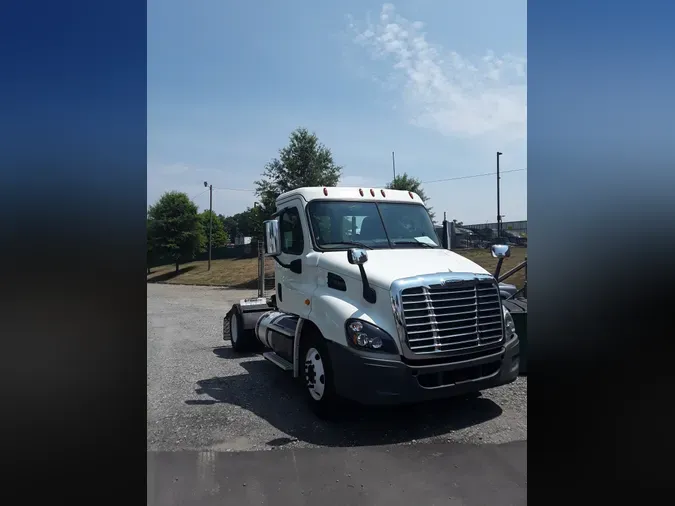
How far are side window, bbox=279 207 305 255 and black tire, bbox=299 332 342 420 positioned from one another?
1.24 m

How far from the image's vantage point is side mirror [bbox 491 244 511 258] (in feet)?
15.9

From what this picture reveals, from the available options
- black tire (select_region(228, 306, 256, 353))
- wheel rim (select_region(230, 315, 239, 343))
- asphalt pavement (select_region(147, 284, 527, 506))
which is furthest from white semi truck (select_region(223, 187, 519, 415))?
wheel rim (select_region(230, 315, 239, 343))

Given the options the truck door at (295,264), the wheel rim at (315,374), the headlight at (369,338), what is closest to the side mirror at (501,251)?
the headlight at (369,338)

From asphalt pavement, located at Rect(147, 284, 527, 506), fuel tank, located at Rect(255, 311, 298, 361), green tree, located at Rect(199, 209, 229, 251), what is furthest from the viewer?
green tree, located at Rect(199, 209, 229, 251)

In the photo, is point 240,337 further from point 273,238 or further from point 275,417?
point 275,417

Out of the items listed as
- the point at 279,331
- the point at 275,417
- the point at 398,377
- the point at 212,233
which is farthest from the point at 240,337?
the point at 212,233

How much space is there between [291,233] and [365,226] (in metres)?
1.06

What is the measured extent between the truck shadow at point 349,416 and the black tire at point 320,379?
119 mm

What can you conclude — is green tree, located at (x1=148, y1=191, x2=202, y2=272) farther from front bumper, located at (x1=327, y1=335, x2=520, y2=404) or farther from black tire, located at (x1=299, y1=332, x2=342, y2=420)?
front bumper, located at (x1=327, y1=335, x2=520, y2=404)

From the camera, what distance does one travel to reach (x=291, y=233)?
237 inches
